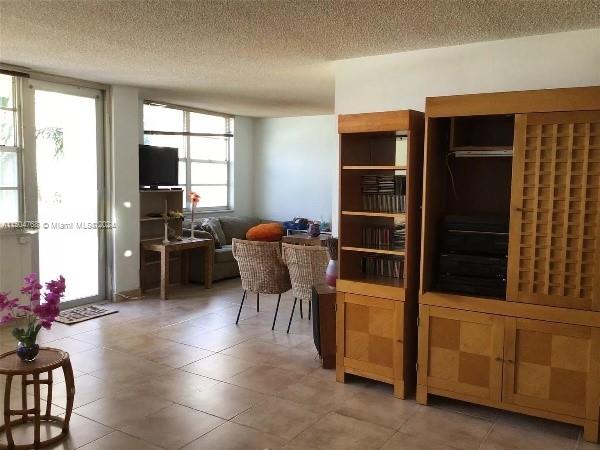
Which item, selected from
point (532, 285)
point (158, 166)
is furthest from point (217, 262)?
point (532, 285)

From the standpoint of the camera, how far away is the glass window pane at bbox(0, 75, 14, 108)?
4.99m

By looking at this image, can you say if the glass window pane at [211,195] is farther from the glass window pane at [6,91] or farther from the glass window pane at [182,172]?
the glass window pane at [6,91]

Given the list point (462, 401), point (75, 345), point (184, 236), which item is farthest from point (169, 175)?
point (462, 401)

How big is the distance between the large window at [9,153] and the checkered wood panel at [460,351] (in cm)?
422

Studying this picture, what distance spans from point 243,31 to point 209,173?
4.91m

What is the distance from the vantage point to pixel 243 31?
12.0ft

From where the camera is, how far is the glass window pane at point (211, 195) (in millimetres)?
8289

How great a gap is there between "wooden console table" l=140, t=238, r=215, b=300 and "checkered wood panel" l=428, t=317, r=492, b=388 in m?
3.80

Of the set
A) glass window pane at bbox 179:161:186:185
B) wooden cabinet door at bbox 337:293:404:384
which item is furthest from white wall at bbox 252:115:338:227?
wooden cabinet door at bbox 337:293:404:384

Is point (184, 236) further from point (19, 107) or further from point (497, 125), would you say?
point (497, 125)

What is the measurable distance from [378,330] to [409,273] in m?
0.46

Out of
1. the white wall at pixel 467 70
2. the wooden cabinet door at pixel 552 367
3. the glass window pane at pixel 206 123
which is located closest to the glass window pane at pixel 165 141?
the glass window pane at pixel 206 123

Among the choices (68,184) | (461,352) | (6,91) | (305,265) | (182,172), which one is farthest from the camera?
(182,172)

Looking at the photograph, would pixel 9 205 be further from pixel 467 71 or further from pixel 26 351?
pixel 467 71
